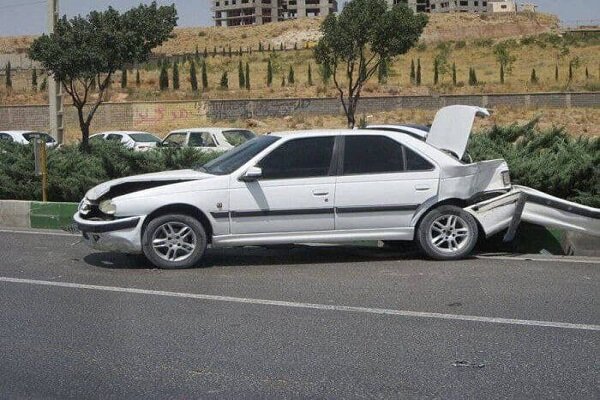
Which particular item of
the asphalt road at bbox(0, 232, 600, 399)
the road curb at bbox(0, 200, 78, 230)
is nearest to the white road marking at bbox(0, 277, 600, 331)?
the asphalt road at bbox(0, 232, 600, 399)

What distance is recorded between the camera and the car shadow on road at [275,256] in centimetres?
1020

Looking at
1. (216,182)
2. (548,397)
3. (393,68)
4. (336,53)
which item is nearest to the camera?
(548,397)

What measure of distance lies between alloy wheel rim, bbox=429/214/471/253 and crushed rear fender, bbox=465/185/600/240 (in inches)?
7.6

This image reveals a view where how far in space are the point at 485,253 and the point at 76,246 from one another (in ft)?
17.1

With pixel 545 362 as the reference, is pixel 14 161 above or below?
above

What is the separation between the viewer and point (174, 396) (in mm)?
5359

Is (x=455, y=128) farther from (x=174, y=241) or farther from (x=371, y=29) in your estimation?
(x=371, y=29)

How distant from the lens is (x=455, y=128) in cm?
1059

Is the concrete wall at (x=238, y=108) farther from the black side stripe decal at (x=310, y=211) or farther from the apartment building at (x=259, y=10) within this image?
the apartment building at (x=259, y=10)

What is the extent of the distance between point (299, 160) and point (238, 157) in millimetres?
728

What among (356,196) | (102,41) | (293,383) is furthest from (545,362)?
(102,41)

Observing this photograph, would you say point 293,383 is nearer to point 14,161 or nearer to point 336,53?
point 14,161

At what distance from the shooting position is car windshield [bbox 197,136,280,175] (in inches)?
390

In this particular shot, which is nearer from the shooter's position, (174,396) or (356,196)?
(174,396)
